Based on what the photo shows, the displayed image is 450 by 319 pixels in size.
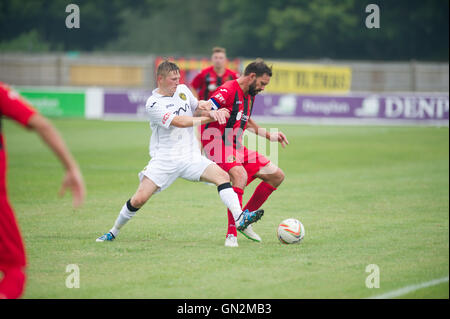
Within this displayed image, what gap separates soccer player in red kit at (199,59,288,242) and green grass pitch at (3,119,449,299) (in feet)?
2.27

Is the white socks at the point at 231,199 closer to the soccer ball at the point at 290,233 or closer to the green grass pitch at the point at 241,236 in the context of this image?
the green grass pitch at the point at 241,236

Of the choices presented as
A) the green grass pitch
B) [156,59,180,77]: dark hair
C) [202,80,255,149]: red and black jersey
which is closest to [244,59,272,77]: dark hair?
[202,80,255,149]: red and black jersey

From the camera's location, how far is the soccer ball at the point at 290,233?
7750mm

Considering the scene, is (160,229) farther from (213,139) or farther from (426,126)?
(426,126)

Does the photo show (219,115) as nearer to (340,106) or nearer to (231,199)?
(231,199)

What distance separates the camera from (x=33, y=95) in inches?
1158

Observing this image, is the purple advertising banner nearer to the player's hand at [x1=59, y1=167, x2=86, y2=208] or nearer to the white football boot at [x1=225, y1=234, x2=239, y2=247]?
the white football boot at [x1=225, y1=234, x2=239, y2=247]

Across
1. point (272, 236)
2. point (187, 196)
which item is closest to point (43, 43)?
point (187, 196)

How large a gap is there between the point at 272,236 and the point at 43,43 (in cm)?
5566

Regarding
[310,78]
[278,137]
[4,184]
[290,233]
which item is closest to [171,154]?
[278,137]

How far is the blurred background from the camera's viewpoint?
2934 centimetres

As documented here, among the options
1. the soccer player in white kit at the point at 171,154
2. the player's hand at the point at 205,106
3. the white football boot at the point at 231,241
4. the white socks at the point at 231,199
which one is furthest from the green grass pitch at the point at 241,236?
the player's hand at the point at 205,106

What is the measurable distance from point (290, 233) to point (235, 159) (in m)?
1.08

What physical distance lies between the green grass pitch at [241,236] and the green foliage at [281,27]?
3693 cm
